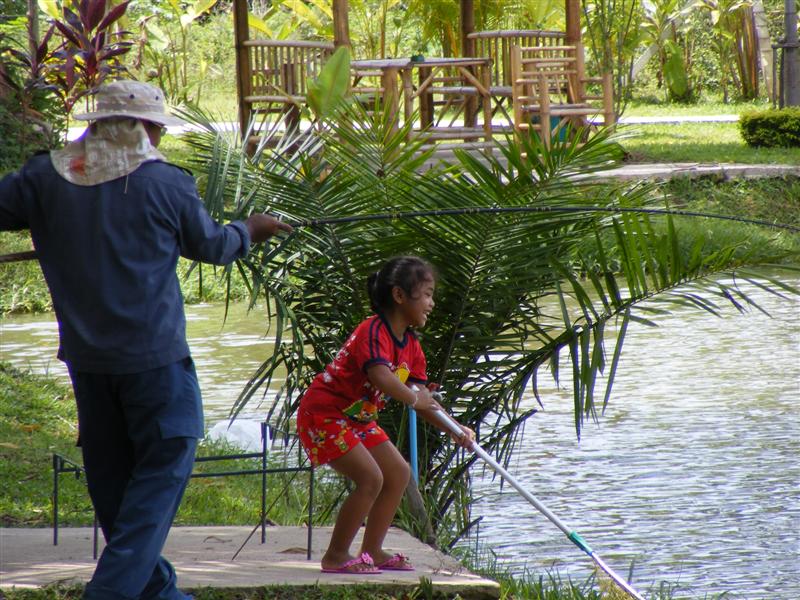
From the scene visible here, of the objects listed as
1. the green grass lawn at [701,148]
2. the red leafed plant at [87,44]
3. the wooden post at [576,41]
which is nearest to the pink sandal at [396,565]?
the red leafed plant at [87,44]

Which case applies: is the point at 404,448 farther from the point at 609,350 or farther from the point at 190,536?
the point at 609,350

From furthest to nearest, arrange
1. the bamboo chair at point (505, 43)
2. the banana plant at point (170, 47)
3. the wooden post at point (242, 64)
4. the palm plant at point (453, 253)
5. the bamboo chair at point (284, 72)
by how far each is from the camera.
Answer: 1. the banana plant at point (170, 47)
2. the bamboo chair at point (505, 43)
3. the wooden post at point (242, 64)
4. the bamboo chair at point (284, 72)
5. the palm plant at point (453, 253)

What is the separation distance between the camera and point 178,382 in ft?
10.2

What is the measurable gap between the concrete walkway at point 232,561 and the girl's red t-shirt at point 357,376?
0.52 meters

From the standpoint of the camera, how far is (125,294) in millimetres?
3049

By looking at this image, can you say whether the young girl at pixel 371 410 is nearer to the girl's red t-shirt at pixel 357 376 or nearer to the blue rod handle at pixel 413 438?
the girl's red t-shirt at pixel 357 376

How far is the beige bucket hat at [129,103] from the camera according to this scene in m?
3.11

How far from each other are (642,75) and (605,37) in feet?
42.6

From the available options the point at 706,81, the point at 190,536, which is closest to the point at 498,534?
the point at 190,536

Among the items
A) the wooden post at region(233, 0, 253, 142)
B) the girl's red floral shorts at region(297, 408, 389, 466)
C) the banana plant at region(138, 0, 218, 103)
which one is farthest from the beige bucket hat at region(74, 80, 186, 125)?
the banana plant at region(138, 0, 218, 103)

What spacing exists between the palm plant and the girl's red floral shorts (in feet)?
2.72

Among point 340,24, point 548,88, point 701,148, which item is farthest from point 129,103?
point 701,148

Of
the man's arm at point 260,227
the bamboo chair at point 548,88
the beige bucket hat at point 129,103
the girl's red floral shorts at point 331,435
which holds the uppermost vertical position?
A: the bamboo chair at point 548,88

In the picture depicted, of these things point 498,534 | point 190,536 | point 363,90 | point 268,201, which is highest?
point 363,90
